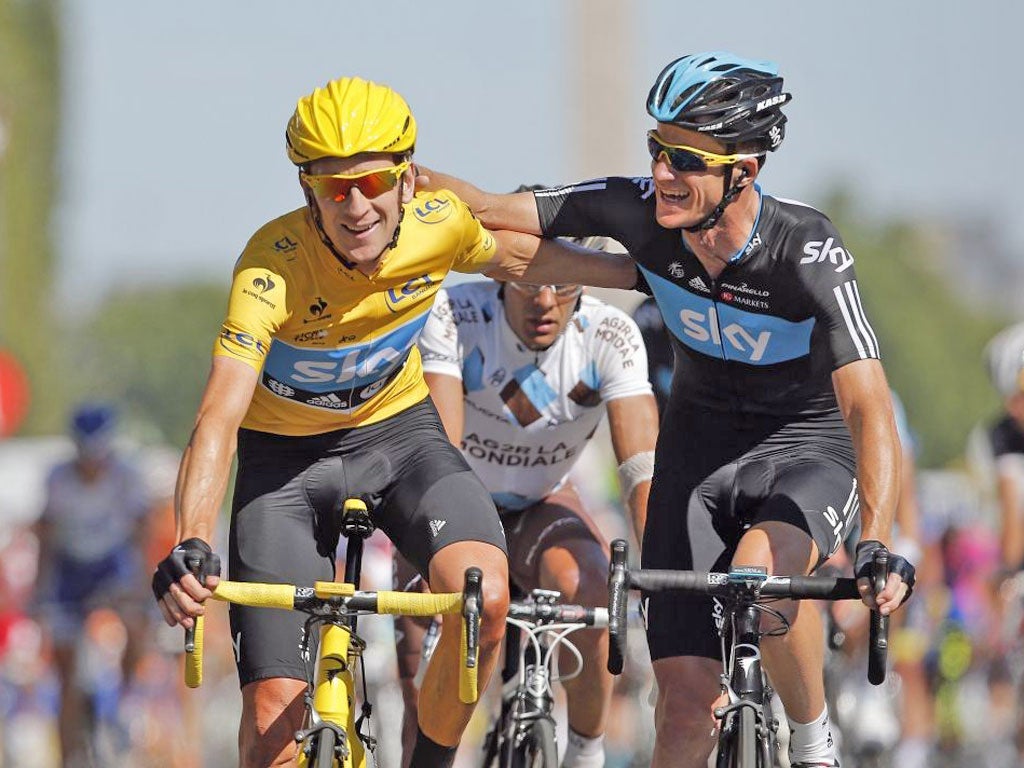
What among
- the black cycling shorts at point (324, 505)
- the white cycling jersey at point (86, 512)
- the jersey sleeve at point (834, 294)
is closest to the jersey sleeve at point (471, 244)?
the black cycling shorts at point (324, 505)

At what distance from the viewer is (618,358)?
357 inches

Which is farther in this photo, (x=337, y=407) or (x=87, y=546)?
(x=87, y=546)

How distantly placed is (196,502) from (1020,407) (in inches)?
262

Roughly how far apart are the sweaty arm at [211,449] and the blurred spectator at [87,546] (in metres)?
8.07

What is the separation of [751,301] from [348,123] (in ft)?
5.34

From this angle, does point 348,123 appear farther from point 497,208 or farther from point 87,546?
Result: point 87,546

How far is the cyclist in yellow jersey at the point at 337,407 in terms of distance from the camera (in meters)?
6.89

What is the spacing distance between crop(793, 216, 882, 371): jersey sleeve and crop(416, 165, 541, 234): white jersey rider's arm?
1.14 m

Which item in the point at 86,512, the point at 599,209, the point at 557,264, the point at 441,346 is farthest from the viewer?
the point at 86,512

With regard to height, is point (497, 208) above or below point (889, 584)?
above

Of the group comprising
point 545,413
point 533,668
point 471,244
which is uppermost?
point 471,244

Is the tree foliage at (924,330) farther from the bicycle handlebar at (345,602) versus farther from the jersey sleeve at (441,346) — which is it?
the bicycle handlebar at (345,602)

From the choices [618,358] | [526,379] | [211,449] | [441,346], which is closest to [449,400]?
[441,346]

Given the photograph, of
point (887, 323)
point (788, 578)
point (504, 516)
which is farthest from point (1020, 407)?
point (887, 323)
